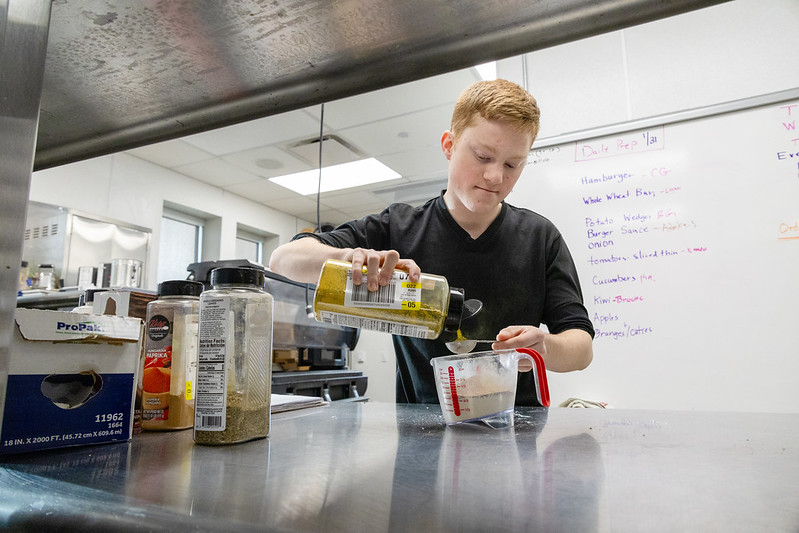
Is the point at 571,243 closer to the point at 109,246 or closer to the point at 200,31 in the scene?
the point at 200,31

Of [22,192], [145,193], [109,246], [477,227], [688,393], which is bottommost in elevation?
[688,393]

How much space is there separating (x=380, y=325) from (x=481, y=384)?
0.18 m

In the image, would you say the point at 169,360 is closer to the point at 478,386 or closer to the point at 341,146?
the point at 478,386

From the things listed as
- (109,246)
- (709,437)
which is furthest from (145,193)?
(709,437)

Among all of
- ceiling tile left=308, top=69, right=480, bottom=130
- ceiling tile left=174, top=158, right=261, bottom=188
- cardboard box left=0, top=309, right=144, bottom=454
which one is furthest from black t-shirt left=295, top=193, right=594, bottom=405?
ceiling tile left=174, top=158, right=261, bottom=188

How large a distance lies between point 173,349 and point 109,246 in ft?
12.0

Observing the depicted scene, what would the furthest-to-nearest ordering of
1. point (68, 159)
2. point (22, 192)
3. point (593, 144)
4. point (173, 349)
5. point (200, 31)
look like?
point (593, 144) → point (68, 159) → point (173, 349) → point (200, 31) → point (22, 192)

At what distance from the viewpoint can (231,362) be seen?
0.56 metres

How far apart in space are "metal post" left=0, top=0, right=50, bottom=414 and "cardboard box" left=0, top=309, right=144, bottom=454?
9 centimetres

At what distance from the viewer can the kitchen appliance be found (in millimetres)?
2283

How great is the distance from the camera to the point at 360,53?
0.59 meters

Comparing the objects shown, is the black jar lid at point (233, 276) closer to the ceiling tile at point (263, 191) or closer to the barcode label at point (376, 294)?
the barcode label at point (376, 294)

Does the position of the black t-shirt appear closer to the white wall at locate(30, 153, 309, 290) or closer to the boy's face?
the boy's face

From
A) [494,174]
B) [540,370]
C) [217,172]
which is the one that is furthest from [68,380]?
[217,172]
